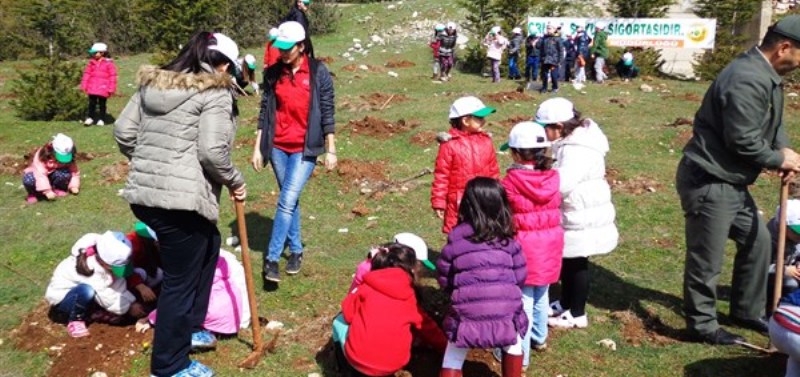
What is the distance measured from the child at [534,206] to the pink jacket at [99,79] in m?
12.0

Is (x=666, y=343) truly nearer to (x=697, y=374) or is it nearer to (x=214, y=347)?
(x=697, y=374)

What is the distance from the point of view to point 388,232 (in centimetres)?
714

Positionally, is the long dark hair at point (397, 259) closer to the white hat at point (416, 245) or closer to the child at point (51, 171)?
the white hat at point (416, 245)

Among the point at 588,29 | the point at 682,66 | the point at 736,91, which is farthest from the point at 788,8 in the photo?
the point at 736,91

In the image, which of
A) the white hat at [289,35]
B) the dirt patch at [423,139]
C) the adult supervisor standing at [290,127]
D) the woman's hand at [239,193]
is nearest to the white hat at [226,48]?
the woman's hand at [239,193]

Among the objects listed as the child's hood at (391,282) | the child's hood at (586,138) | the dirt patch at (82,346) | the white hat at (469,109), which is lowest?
the dirt patch at (82,346)

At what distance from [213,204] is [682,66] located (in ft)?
73.7

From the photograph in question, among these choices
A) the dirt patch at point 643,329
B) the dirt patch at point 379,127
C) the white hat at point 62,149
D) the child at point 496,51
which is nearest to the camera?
the dirt patch at point 643,329

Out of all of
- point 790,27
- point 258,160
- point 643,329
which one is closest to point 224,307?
point 258,160

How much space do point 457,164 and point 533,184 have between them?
3.19ft

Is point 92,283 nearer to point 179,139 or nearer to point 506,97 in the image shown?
point 179,139

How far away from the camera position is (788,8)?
2498 cm

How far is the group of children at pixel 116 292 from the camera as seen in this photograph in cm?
450

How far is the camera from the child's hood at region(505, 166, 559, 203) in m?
4.04
